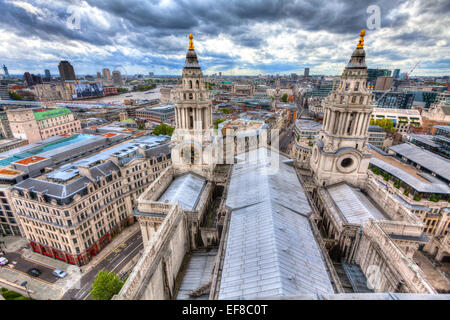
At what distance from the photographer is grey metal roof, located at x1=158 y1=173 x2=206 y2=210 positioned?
38.2 metres

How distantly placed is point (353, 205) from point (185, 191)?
29.0 m

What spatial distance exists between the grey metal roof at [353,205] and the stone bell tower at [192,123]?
25.2 m

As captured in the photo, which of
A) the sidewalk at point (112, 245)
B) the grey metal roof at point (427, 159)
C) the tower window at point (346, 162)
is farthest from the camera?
the grey metal roof at point (427, 159)

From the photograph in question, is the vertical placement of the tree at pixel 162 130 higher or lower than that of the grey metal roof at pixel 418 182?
higher

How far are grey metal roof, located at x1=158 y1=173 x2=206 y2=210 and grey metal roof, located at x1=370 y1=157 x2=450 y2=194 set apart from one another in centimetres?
5517

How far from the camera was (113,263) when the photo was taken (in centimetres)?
5147

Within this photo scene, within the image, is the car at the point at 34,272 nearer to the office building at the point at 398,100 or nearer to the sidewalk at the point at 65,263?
the sidewalk at the point at 65,263

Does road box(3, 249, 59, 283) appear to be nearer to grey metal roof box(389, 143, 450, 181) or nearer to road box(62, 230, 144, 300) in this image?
road box(62, 230, 144, 300)

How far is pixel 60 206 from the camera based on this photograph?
4650 cm

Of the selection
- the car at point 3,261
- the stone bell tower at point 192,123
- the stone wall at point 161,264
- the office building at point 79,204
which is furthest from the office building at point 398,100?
the car at point 3,261

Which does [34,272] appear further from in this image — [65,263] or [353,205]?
[353,205]

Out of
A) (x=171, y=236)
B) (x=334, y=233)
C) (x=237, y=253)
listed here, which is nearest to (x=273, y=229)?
(x=237, y=253)

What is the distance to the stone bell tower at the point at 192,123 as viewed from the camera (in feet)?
140
